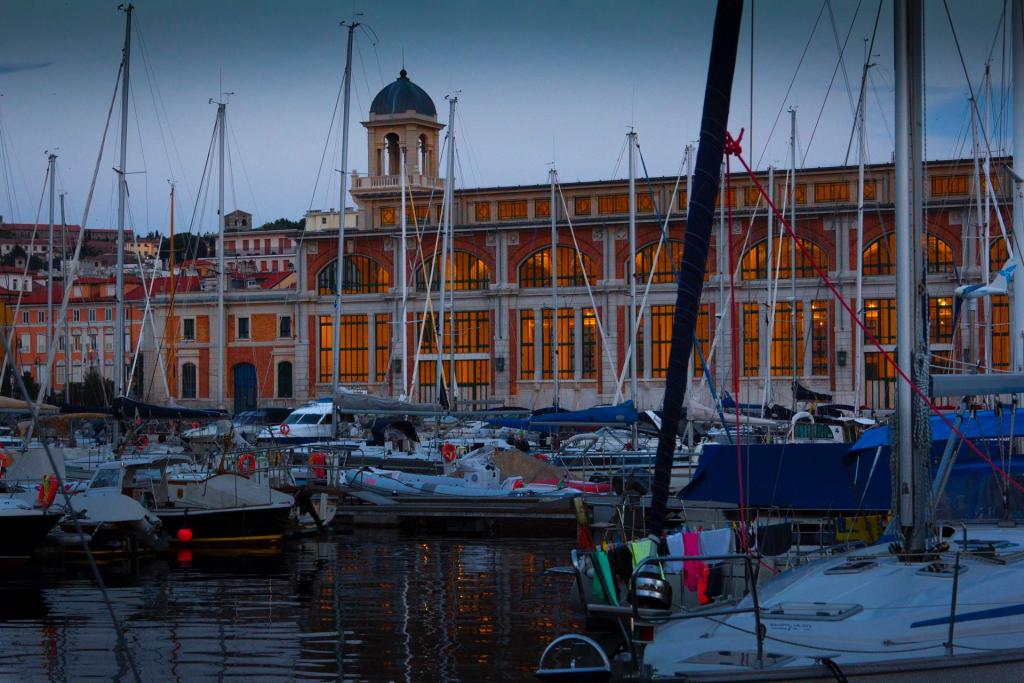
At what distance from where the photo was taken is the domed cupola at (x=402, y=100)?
293 ft

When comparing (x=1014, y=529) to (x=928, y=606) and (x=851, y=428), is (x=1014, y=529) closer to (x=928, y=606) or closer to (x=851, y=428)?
(x=928, y=606)

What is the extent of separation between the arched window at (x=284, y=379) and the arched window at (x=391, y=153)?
13.4 meters

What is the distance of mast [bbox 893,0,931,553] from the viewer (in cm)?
1254

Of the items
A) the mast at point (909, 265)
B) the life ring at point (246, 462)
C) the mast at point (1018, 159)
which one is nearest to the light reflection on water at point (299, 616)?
the life ring at point (246, 462)

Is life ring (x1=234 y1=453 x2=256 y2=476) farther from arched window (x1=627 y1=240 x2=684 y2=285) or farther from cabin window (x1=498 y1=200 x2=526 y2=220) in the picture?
cabin window (x1=498 y1=200 x2=526 y2=220)

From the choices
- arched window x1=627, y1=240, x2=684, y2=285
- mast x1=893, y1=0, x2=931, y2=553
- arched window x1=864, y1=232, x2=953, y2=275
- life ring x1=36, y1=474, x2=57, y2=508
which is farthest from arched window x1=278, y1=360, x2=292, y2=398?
mast x1=893, y1=0, x2=931, y2=553

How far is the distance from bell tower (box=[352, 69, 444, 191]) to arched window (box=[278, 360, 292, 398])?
37.3ft

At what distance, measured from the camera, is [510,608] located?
68.5 feet

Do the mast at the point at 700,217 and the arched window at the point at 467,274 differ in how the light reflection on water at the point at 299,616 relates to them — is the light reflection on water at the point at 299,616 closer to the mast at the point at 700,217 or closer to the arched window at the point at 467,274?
the mast at the point at 700,217

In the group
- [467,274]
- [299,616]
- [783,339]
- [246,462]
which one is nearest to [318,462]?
[246,462]

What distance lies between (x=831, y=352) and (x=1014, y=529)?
63811 millimetres

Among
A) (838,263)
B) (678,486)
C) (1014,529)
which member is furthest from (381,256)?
(1014,529)

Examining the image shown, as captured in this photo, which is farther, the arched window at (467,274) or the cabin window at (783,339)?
the arched window at (467,274)

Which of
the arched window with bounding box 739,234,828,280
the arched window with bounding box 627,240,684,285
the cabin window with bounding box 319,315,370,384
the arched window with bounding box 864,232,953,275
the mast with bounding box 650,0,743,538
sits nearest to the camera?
the mast with bounding box 650,0,743,538
